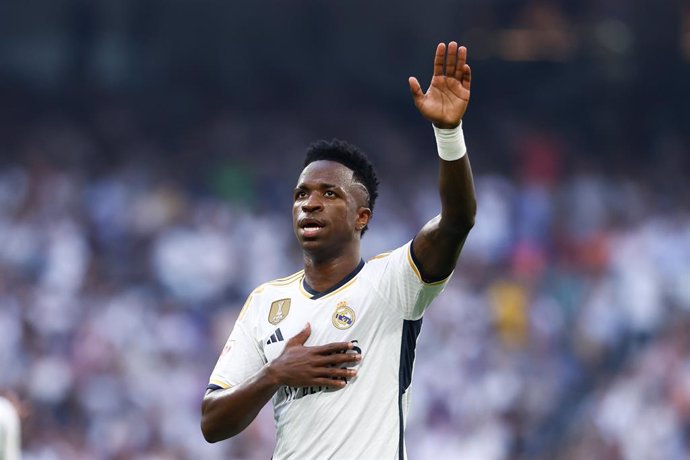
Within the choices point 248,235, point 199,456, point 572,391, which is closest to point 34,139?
point 248,235

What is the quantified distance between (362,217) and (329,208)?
0.18 metres

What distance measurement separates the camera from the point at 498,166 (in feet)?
56.1

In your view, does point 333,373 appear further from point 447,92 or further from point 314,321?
point 447,92

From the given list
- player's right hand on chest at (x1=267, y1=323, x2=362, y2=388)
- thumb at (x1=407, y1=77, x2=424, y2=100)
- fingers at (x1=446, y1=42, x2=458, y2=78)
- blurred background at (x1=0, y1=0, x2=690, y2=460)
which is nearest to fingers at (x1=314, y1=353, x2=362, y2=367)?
player's right hand on chest at (x1=267, y1=323, x2=362, y2=388)

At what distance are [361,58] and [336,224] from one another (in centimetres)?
1365

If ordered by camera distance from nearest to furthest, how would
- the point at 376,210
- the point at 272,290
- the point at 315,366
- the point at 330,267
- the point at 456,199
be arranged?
the point at 456,199
the point at 315,366
the point at 330,267
the point at 272,290
the point at 376,210

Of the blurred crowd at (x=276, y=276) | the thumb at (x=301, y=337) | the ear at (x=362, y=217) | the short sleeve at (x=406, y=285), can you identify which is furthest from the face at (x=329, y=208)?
the blurred crowd at (x=276, y=276)

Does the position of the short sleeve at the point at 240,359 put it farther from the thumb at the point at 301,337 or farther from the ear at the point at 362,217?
the ear at the point at 362,217

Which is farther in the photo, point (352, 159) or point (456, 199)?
point (352, 159)

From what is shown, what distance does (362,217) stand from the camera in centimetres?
510

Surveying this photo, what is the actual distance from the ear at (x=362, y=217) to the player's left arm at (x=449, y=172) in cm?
45

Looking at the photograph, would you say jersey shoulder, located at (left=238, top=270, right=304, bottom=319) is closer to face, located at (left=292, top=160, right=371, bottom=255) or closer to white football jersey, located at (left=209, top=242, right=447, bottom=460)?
white football jersey, located at (left=209, top=242, right=447, bottom=460)

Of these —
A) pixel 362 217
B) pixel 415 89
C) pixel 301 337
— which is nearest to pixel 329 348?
pixel 301 337

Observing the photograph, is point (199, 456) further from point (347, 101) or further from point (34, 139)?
point (347, 101)
